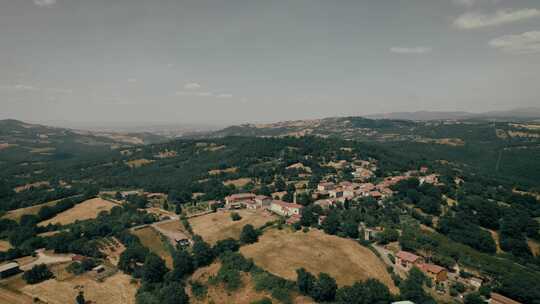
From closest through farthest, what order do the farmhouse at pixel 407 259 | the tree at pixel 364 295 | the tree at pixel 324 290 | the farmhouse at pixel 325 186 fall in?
the tree at pixel 364 295 < the tree at pixel 324 290 < the farmhouse at pixel 407 259 < the farmhouse at pixel 325 186

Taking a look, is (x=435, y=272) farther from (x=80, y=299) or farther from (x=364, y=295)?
(x=80, y=299)

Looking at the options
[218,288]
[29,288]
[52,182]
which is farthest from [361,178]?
[52,182]

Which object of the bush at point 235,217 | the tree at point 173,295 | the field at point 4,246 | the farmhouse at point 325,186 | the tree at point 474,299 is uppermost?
the farmhouse at point 325,186

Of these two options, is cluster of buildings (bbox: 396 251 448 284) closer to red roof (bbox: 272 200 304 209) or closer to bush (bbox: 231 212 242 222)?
red roof (bbox: 272 200 304 209)

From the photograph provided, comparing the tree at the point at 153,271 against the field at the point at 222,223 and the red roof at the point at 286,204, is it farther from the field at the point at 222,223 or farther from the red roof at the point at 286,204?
the red roof at the point at 286,204

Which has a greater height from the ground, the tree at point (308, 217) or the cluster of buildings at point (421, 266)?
the tree at point (308, 217)

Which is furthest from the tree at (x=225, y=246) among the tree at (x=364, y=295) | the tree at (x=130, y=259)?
the tree at (x=364, y=295)

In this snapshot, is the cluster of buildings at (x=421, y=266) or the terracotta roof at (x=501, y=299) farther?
the cluster of buildings at (x=421, y=266)

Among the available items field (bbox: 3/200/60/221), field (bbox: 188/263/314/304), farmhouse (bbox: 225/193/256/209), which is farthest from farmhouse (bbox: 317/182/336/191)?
field (bbox: 3/200/60/221)

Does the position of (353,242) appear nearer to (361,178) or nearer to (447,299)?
(447,299)
